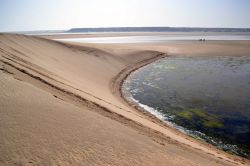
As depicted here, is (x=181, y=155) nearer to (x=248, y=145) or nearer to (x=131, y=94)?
(x=248, y=145)

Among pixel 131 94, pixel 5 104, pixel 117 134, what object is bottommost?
pixel 131 94

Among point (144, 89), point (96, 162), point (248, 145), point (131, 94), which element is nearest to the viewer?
point (96, 162)

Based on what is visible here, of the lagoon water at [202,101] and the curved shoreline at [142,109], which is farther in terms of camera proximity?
the lagoon water at [202,101]

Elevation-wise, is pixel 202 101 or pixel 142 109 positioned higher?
pixel 202 101

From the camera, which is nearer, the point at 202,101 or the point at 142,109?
the point at 142,109

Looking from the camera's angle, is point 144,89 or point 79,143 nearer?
point 79,143

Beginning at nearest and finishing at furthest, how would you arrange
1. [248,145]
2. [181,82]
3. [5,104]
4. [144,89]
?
1. [5,104]
2. [248,145]
3. [144,89]
4. [181,82]

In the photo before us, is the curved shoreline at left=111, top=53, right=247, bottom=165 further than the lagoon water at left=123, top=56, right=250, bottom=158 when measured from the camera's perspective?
No

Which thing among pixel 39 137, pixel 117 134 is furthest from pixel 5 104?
pixel 117 134
